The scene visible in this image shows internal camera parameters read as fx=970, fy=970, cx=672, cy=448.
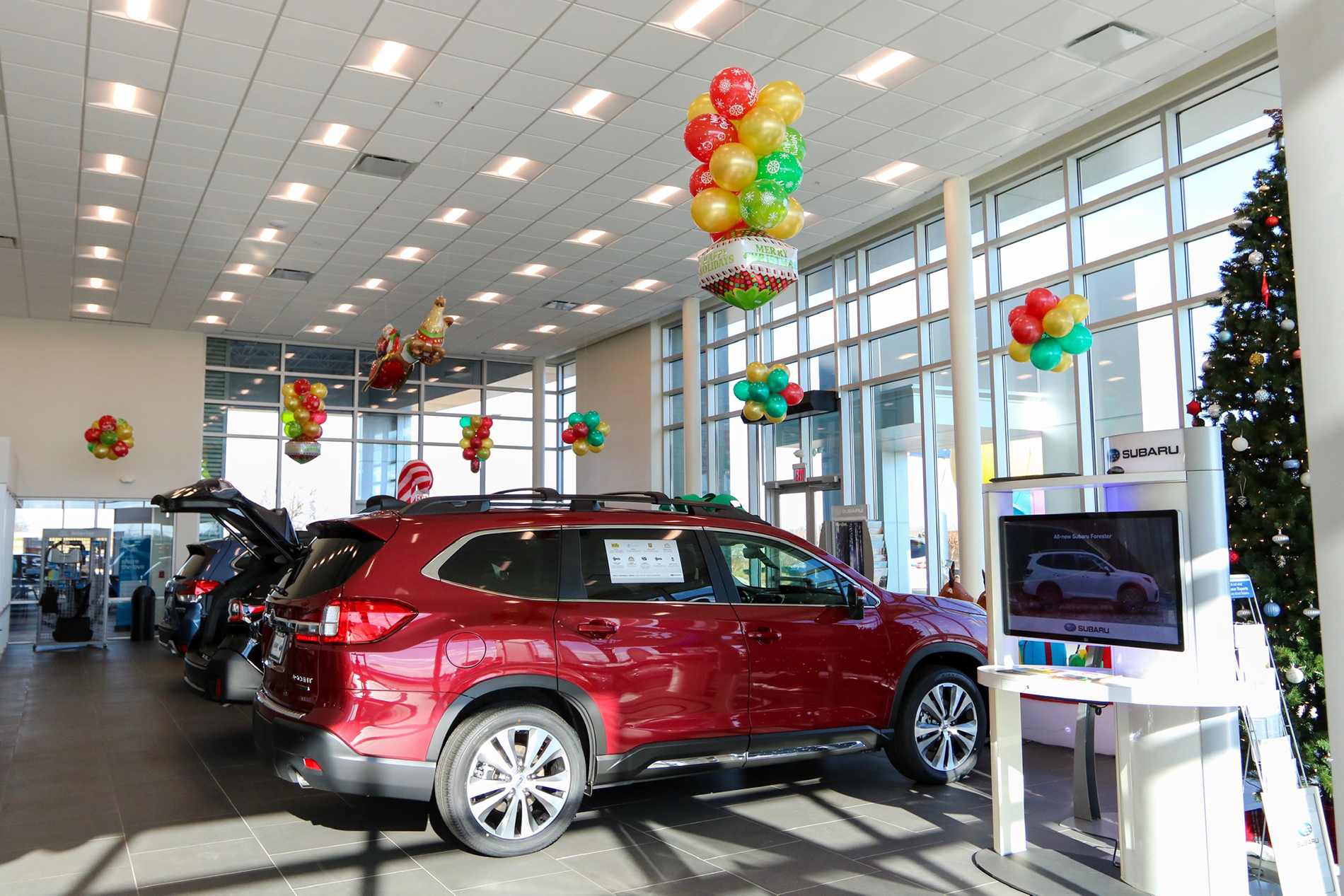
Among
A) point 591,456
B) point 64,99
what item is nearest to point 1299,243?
point 64,99

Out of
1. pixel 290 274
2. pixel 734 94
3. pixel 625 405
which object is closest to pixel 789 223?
pixel 734 94

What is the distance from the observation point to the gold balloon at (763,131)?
17.5ft

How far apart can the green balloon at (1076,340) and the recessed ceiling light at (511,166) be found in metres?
5.44

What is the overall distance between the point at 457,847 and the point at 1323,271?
3803mm

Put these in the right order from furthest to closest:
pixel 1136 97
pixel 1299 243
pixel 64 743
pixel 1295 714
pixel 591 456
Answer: pixel 591 456
pixel 1136 97
pixel 64 743
pixel 1295 714
pixel 1299 243

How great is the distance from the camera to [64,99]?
324 inches

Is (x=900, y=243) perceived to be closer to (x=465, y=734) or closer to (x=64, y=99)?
(x=64, y=99)

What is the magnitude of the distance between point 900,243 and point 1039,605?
29.2 ft

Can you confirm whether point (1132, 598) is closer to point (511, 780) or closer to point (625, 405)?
point (511, 780)

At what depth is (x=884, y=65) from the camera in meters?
7.99

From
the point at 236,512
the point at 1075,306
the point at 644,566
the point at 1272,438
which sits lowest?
the point at 644,566

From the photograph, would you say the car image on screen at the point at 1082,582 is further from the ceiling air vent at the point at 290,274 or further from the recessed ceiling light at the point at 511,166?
the ceiling air vent at the point at 290,274

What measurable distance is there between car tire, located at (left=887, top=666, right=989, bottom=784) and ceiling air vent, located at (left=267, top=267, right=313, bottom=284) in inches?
441

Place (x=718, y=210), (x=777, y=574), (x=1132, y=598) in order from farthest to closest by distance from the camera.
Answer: (x=718, y=210), (x=777, y=574), (x=1132, y=598)
